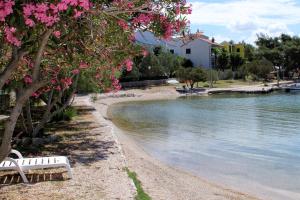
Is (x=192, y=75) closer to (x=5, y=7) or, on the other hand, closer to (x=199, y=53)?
(x=199, y=53)

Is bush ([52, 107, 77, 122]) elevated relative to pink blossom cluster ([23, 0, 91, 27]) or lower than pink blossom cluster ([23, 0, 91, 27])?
lower

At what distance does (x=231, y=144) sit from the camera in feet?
85.7

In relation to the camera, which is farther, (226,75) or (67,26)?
(226,75)

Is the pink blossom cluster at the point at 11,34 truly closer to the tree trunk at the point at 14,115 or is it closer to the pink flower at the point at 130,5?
the tree trunk at the point at 14,115

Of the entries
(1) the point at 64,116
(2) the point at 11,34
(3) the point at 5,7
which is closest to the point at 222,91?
(1) the point at 64,116

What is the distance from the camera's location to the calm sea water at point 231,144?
677 inches

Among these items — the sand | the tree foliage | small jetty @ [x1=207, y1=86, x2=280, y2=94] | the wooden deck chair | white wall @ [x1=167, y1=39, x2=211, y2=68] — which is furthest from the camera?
white wall @ [x1=167, y1=39, x2=211, y2=68]

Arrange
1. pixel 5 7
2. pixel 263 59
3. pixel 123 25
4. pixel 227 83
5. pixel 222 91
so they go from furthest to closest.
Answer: pixel 263 59 < pixel 227 83 < pixel 222 91 < pixel 123 25 < pixel 5 7

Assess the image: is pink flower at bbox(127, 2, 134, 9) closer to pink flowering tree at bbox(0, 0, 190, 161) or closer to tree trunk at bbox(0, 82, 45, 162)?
pink flowering tree at bbox(0, 0, 190, 161)

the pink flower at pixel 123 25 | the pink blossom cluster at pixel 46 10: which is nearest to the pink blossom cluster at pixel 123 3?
the pink flower at pixel 123 25

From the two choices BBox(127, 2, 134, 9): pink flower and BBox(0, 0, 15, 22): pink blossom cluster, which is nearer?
BBox(0, 0, 15, 22): pink blossom cluster

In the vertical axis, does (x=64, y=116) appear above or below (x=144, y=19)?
below

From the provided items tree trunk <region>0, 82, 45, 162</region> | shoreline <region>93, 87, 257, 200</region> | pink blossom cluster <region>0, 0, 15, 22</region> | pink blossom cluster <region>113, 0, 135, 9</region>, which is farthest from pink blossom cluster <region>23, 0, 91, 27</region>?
shoreline <region>93, 87, 257, 200</region>

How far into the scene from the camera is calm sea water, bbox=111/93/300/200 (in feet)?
56.4
